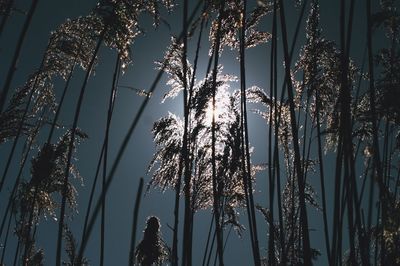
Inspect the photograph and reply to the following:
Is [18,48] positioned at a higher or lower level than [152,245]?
higher

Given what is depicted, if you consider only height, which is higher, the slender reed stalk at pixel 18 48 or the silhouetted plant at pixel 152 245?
the slender reed stalk at pixel 18 48

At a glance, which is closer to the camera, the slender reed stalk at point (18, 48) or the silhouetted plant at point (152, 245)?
the slender reed stalk at point (18, 48)

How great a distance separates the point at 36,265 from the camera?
14781 millimetres

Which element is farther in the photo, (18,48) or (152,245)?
(152,245)

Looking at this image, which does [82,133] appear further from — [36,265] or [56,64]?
[36,265]

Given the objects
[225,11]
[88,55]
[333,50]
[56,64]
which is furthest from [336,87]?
[56,64]

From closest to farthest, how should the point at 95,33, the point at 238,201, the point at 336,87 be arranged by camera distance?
the point at 95,33 → the point at 336,87 → the point at 238,201

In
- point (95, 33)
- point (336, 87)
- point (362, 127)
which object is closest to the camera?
point (95, 33)

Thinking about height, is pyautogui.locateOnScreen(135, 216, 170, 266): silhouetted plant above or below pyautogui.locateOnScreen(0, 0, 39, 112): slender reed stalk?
below

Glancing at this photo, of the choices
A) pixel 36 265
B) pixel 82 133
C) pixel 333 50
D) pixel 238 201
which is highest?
pixel 333 50

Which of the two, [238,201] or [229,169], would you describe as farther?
[238,201]

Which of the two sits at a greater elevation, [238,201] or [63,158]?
[63,158]

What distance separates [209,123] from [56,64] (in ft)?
8.43

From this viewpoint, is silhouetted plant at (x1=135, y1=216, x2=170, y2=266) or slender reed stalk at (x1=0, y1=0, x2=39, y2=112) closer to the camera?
slender reed stalk at (x1=0, y1=0, x2=39, y2=112)
